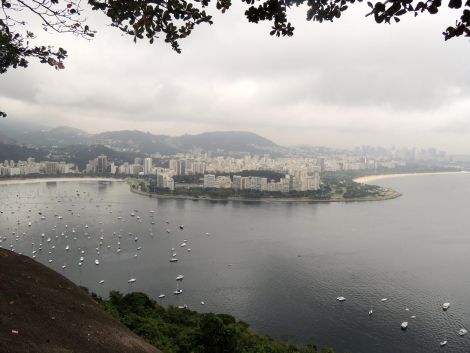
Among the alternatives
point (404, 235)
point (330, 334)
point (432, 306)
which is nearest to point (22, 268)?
point (330, 334)

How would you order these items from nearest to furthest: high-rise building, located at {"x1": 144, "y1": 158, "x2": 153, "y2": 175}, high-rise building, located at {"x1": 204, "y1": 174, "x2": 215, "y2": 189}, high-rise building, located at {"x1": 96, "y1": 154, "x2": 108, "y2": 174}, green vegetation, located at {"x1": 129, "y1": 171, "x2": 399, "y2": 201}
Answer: green vegetation, located at {"x1": 129, "y1": 171, "x2": 399, "y2": 201} → high-rise building, located at {"x1": 204, "y1": 174, "x2": 215, "y2": 189} → high-rise building, located at {"x1": 144, "y1": 158, "x2": 153, "y2": 175} → high-rise building, located at {"x1": 96, "y1": 154, "x2": 108, "y2": 174}

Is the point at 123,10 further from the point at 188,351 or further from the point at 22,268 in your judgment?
the point at 188,351

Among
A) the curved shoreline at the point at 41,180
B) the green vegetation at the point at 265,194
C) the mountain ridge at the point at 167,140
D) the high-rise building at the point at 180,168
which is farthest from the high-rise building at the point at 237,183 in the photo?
the mountain ridge at the point at 167,140

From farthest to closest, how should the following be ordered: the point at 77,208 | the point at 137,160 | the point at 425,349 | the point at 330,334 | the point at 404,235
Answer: the point at 137,160
the point at 77,208
the point at 404,235
the point at 330,334
the point at 425,349

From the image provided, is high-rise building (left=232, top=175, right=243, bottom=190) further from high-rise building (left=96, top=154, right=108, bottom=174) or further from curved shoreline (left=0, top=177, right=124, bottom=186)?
high-rise building (left=96, top=154, right=108, bottom=174)

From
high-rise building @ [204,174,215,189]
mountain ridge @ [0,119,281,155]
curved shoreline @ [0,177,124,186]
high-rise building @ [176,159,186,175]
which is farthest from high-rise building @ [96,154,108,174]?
mountain ridge @ [0,119,281,155]

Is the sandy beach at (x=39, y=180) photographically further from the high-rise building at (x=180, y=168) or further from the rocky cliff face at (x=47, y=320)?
the rocky cliff face at (x=47, y=320)

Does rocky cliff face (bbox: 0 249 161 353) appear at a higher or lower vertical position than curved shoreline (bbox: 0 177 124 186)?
higher

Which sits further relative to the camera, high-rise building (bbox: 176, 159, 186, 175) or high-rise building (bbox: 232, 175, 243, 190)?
high-rise building (bbox: 176, 159, 186, 175)

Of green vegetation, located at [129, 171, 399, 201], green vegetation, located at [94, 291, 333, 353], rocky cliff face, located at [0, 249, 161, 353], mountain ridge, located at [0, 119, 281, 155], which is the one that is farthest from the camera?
mountain ridge, located at [0, 119, 281, 155]
